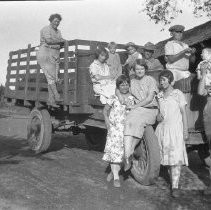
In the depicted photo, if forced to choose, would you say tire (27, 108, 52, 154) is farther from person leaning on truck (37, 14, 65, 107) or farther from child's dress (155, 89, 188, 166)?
child's dress (155, 89, 188, 166)

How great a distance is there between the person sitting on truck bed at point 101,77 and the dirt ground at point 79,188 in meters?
1.34


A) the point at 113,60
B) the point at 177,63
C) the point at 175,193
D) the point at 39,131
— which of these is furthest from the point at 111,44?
the point at 175,193

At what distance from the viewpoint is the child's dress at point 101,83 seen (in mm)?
6676

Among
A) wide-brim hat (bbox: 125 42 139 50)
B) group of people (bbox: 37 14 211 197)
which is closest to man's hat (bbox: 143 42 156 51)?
wide-brim hat (bbox: 125 42 139 50)

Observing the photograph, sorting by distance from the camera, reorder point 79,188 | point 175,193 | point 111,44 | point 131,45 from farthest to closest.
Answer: point 111,44 → point 131,45 → point 79,188 → point 175,193

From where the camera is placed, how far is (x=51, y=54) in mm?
7801

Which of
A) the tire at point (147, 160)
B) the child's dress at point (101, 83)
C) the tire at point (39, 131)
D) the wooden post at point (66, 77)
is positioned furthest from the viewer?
the tire at point (39, 131)

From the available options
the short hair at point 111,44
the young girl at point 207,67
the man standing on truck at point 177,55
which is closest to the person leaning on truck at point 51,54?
the short hair at point 111,44

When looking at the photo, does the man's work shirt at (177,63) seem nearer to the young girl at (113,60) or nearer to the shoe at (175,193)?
the young girl at (113,60)

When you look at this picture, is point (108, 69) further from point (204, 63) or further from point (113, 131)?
point (204, 63)

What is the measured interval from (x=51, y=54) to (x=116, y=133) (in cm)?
273

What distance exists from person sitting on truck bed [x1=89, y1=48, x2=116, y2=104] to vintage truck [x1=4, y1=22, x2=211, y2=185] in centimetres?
13

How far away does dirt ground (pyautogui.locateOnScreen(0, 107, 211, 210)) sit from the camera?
4809 mm

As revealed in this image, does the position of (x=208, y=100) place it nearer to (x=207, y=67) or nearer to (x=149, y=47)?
(x=207, y=67)
